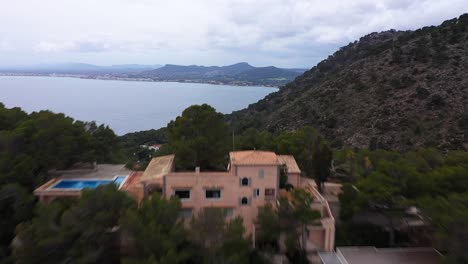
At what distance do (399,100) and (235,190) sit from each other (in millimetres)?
25492

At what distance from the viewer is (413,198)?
1388cm

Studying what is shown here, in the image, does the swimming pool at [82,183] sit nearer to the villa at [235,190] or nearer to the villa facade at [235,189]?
the villa at [235,190]

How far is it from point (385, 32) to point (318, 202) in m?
66.9

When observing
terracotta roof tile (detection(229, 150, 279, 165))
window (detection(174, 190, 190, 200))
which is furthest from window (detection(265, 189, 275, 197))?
window (detection(174, 190, 190, 200))

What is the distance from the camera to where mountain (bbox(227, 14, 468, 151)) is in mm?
28438

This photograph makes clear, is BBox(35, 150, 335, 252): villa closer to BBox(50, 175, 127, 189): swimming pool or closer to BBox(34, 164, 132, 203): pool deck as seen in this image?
BBox(34, 164, 132, 203): pool deck

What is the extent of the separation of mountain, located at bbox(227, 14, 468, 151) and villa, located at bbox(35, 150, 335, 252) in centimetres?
1746

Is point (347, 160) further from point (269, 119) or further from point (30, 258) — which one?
point (269, 119)

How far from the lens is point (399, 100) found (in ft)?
108

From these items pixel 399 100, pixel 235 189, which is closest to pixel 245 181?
pixel 235 189

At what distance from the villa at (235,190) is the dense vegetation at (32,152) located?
107cm

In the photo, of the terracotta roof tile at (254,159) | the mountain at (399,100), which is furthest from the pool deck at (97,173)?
the mountain at (399,100)

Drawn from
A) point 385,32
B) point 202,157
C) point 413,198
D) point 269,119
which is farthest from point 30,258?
point 385,32

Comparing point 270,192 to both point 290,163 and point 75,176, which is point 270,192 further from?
point 75,176
